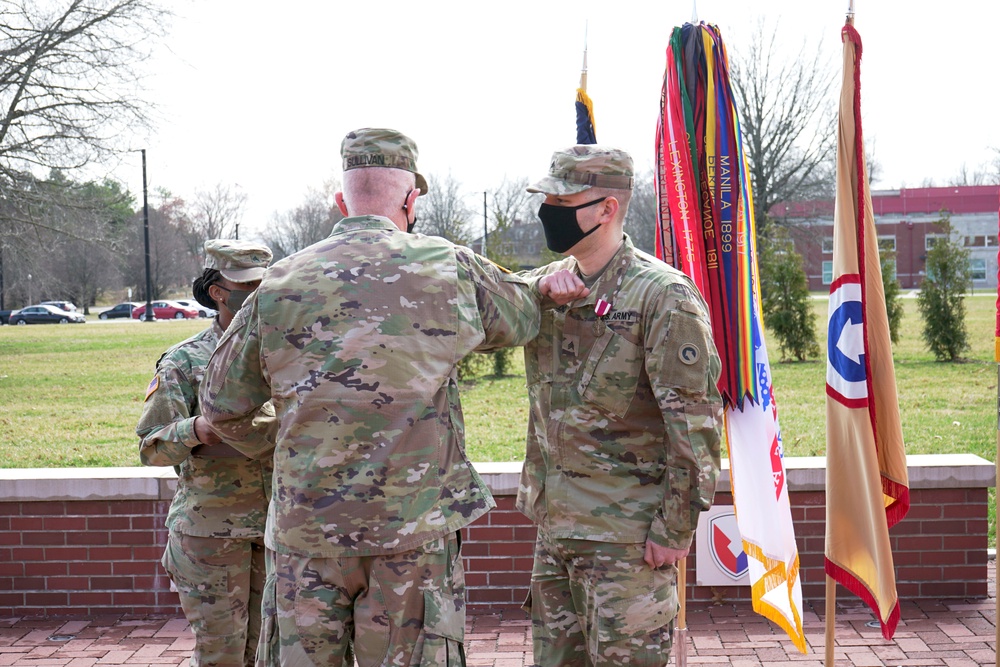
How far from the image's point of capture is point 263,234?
5481 cm

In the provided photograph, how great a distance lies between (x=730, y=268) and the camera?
3.98 metres

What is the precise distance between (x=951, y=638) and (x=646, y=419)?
8.71 feet

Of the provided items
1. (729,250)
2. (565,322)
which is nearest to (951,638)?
(729,250)

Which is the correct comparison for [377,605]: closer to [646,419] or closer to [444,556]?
[444,556]

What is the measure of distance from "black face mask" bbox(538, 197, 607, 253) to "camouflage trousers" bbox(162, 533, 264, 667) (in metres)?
1.57

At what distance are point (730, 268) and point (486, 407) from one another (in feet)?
22.6

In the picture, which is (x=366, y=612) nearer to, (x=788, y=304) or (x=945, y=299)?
(x=788, y=304)

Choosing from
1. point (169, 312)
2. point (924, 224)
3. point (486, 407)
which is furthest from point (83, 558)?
point (924, 224)

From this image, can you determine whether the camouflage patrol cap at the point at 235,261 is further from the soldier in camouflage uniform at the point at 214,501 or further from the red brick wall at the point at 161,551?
the red brick wall at the point at 161,551

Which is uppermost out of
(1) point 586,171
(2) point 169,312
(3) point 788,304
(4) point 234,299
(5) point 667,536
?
(1) point 586,171

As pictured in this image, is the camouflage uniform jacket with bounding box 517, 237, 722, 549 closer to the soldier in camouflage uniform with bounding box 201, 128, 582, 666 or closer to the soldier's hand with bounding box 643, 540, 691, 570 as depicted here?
the soldier's hand with bounding box 643, 540, 691, 570

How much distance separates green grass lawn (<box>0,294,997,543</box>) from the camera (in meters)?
8.29

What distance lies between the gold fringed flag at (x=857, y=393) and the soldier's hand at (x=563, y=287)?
1474 millimetres

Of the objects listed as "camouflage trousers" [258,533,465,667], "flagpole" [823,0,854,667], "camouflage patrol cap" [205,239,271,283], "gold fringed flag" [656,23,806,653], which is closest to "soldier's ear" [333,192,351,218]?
"camouflage patrol cap" [205,239,271,283]
